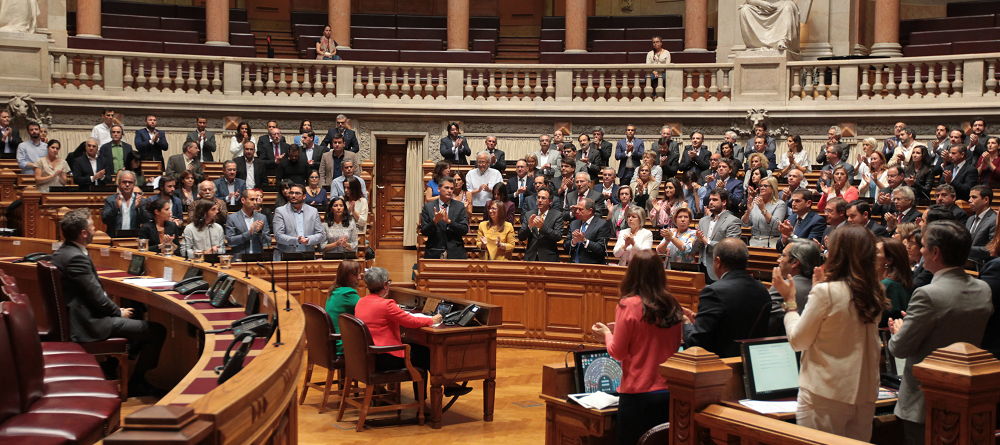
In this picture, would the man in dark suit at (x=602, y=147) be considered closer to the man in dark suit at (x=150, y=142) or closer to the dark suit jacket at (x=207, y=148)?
the dark suit jacket at (x=207, y=148)

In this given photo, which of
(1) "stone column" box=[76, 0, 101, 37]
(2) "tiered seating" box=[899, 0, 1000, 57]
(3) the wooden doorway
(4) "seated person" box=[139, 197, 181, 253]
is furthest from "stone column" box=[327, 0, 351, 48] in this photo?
(2) "tiered seating" box=[899, 0, 1000, 57]

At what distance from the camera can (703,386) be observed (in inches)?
109

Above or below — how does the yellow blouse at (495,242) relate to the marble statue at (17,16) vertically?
below

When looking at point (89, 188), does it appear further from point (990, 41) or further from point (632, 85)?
point (990, 41)

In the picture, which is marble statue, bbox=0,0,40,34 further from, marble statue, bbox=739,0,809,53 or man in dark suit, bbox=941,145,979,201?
man in dark suit, bbox=941,145,979,201

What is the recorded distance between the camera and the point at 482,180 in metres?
10.2

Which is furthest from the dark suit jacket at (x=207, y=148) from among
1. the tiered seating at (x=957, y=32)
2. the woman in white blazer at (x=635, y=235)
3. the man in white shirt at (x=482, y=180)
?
the tiered seating at (x=957, y=32)

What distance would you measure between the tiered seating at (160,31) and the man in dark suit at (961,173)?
11.4m

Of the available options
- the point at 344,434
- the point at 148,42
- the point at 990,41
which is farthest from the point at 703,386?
the point at 148,42

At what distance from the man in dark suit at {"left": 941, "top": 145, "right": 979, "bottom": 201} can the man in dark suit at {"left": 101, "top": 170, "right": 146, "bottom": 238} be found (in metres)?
7.55

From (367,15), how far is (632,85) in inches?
244

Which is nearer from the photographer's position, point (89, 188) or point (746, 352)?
point (746, 352)

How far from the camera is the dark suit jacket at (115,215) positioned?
820 cm

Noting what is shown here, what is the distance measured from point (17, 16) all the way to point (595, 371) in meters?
11.9
